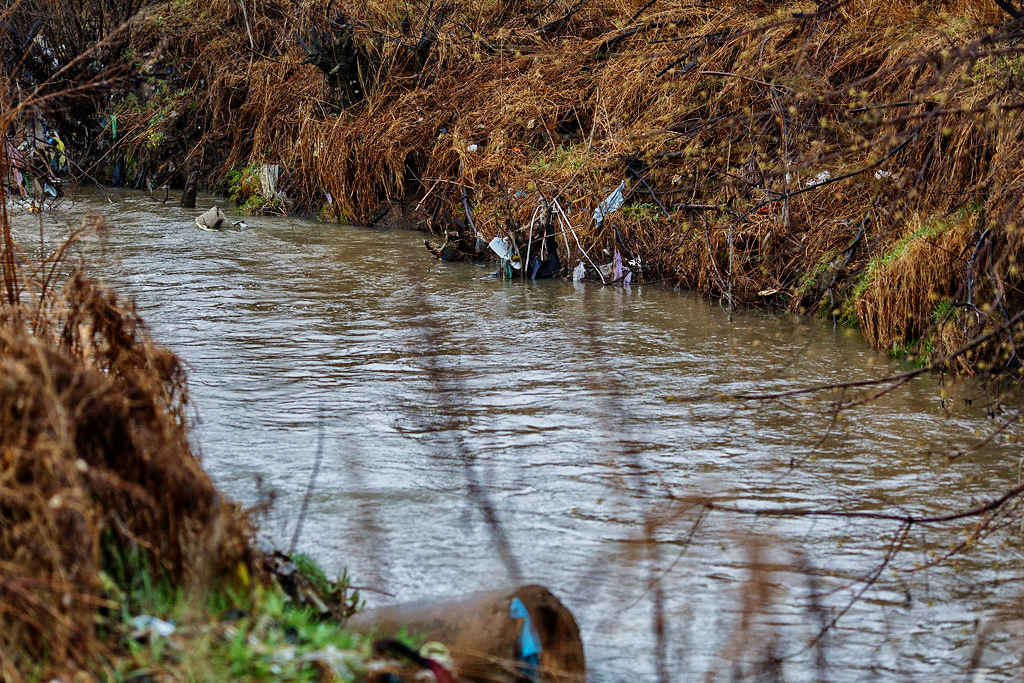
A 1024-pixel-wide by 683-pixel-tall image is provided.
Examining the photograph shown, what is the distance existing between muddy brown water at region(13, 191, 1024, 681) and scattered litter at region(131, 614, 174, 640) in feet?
3.15

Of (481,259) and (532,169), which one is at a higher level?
(532,169)

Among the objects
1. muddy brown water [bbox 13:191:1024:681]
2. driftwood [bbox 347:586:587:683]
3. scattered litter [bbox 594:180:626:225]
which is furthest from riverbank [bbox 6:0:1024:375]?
driftwood [bbox 347:586:587:683]

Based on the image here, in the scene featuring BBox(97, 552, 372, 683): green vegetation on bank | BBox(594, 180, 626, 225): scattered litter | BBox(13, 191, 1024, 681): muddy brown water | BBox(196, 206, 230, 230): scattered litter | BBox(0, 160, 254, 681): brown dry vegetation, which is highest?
BBox(594, 180, 626, 225): scattered litter

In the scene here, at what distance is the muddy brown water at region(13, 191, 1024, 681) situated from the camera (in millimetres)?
3660

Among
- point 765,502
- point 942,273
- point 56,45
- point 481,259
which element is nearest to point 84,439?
point 765,502

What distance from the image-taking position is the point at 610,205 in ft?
31.9

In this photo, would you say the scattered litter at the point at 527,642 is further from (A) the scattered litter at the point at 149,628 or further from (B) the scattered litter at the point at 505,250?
(B) the scattered litter at the point at 505,250

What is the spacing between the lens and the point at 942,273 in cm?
684

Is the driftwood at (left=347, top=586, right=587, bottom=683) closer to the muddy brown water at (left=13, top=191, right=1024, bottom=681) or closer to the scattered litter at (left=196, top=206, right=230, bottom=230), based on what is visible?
the muddy brown water at (left=13, top=191, right=1024, bottom=681)

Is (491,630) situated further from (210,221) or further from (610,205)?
(210,221)

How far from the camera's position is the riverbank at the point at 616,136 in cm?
682

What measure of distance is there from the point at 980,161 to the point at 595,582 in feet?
16.7

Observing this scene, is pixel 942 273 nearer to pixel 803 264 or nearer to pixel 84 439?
pixel 803 264

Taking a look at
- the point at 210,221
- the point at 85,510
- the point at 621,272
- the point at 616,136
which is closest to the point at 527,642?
the point at 85,510
